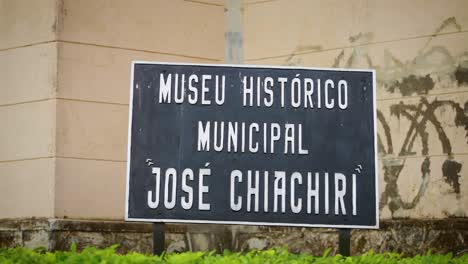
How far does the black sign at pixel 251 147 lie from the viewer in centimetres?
523

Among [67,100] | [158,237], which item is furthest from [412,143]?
[67,100]

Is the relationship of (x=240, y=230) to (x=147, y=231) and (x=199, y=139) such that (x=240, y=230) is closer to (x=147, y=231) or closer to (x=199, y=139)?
(x=147, y=231)

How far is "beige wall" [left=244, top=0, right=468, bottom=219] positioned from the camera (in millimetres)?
6996

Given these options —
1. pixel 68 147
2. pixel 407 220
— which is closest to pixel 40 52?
pixel 68 147

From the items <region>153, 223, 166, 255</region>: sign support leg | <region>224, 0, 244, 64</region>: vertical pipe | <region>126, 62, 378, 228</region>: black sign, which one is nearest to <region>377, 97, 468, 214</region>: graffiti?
<region>224, 0, 244, 64</region>: vertical pipe

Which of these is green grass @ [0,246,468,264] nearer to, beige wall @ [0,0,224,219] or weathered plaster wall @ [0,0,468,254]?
weathered plaster wall @ [0,0,468,254]

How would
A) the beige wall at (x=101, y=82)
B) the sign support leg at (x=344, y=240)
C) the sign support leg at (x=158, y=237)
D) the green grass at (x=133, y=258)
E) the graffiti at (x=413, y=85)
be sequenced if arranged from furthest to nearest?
the graffiti at (x=413, y=85) < the beige wall at (x=101, y=82) < the sign support leg at (x=344, y=240) < the sign support leg at (x=158, y=237) < the green grass at (x=133, y=258)

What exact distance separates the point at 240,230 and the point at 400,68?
1.96 metres

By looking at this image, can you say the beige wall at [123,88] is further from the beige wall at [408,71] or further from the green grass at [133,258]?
the green grass at [133,258]

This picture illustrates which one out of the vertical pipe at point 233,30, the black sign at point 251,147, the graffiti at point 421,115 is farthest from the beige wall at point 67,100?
the graffiti at point 421,115

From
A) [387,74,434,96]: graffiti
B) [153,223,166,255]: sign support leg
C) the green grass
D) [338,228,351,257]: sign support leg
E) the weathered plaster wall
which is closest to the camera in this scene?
the green grass

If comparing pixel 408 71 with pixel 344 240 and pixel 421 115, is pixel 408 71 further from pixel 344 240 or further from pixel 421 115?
pixel 344 240

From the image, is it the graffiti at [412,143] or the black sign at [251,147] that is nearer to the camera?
the black sign at [251,147]

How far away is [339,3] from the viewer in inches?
297
